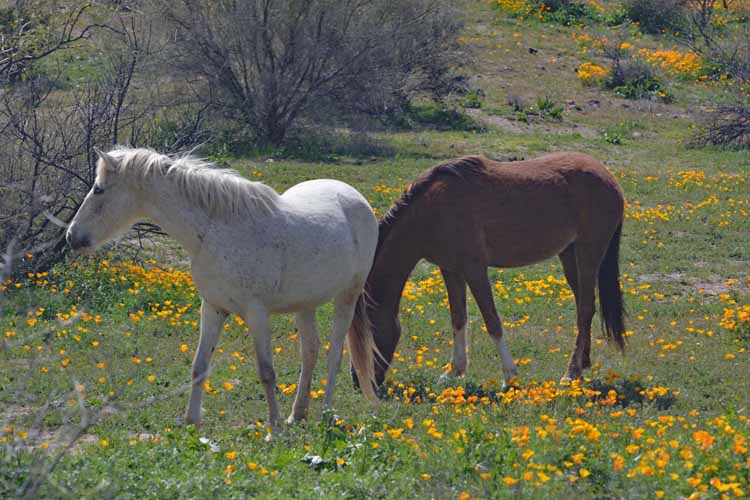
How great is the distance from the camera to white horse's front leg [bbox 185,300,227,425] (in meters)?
6.65

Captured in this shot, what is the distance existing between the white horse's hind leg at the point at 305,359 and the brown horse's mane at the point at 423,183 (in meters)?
1.48

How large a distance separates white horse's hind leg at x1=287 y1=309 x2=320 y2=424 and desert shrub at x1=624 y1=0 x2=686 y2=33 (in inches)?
1221

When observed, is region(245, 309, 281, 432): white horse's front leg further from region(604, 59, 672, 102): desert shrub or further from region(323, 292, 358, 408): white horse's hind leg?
region(604, 59, 672, 102): desert shrub

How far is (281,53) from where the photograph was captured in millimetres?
20188

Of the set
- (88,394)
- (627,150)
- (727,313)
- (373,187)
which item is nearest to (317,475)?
(88,394)

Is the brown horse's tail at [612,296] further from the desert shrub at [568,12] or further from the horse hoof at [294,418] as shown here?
the desert shrub at [568,12]

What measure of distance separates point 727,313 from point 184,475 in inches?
271

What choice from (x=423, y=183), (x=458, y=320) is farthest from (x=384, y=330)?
(x=423, y=183)

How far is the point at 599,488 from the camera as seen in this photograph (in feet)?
17.5

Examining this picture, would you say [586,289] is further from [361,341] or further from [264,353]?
[264,353]

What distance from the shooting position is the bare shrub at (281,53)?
19500 mm

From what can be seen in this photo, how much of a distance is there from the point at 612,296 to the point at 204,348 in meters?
4.37

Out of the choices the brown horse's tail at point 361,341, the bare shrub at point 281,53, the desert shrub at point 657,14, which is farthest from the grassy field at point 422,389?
the desert shrub at point 657,14

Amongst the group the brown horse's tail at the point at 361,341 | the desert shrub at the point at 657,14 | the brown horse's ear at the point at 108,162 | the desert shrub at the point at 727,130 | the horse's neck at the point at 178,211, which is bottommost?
the desert shrub at the point at 727,130
